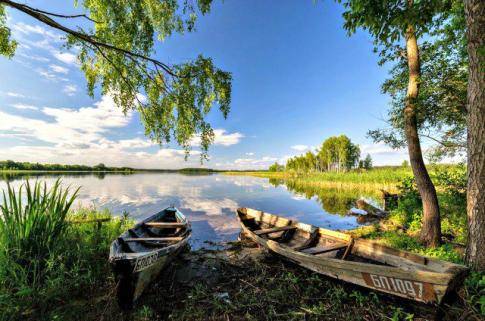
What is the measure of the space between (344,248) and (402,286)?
Answer: 6.24 feet

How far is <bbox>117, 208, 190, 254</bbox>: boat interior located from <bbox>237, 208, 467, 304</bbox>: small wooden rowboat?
259 cm

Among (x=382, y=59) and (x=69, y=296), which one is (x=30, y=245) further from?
(x=382, y=59)

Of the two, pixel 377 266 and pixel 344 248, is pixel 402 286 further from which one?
pixel 344 248

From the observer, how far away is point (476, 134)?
3.64 metres

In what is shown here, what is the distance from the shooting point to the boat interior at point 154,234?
533 centimetres

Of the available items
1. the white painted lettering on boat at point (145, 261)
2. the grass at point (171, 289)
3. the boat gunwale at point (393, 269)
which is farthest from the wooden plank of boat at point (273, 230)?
the white painted lettering on boat at point (145, 261)

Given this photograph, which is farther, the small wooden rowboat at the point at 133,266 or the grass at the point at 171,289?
the small wooden rowboat at the point at 133,266

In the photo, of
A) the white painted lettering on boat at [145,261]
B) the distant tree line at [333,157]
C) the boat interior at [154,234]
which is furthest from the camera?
the distant tree line at [333,157]

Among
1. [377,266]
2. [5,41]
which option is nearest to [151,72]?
[5,41]

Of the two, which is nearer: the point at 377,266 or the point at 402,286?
the point at 402,286

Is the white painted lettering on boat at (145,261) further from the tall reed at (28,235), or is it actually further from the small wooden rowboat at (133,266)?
the tall reed at (28,235)

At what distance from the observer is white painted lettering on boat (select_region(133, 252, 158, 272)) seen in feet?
12.0

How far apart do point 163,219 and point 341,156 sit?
5620cm

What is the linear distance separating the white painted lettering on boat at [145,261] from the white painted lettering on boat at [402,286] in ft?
12.7
